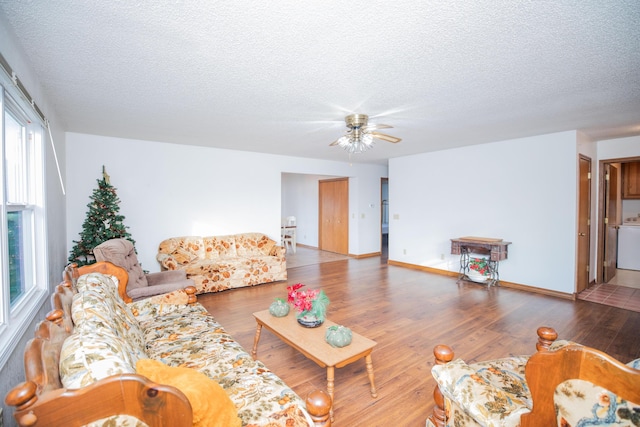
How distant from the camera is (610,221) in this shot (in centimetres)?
531

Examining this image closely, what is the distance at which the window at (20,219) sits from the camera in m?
1.52

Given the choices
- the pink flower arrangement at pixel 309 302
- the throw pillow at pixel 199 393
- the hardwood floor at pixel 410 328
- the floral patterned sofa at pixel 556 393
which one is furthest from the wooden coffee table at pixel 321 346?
the throw pillow at pixel 199 393

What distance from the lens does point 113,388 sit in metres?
0.79

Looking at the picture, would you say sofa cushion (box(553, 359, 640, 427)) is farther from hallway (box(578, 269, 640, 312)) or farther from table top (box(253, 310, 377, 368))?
hallway (box(578, 269, 640, 312))

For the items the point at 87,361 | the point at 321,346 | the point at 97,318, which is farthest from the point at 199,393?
the point at 321,346

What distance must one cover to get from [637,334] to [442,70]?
3.51m

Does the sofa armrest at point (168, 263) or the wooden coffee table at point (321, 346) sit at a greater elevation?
the sofa armrest at point (168, 263)

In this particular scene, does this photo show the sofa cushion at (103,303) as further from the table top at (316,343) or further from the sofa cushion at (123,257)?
the sofa cushion at (123,257)

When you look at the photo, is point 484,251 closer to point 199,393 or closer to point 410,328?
point 410,328

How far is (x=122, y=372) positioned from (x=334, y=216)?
23.5ft

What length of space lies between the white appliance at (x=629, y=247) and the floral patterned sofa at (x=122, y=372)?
7.61 m

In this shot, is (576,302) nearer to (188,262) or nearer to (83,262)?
(188,262)

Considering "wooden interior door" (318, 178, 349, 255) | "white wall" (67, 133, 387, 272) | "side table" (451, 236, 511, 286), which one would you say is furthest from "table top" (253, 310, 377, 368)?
"wooden interior door" (318, 178, 349, 255)

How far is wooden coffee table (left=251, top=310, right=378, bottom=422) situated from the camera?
185 centimetres
